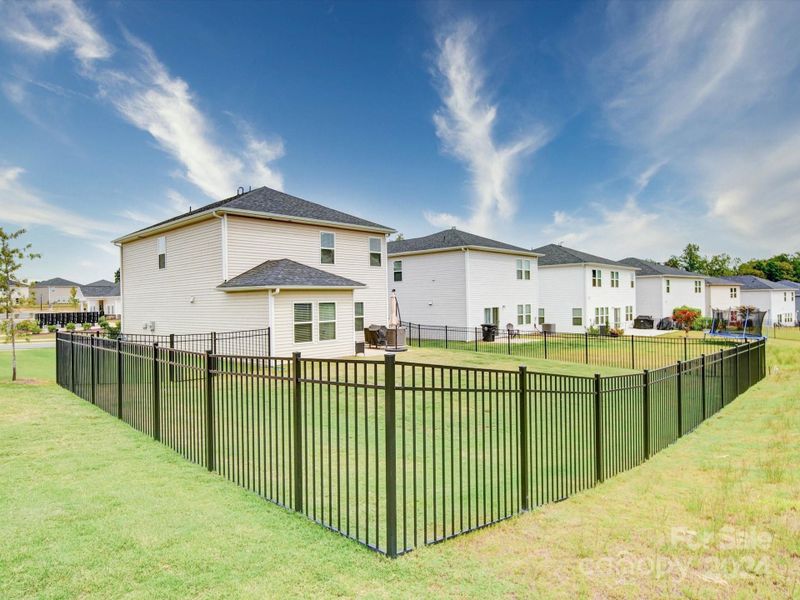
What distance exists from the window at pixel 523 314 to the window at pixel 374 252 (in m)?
11.8

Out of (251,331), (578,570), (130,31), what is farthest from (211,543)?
(130,31)

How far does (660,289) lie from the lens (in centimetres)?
3906

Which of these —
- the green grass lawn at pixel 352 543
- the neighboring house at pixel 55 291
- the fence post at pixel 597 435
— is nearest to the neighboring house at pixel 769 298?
the green grass lawn at pixel 352 543

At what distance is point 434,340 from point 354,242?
8.72 metres

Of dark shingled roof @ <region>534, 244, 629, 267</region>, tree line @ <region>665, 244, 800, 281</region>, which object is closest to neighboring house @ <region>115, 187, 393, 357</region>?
dark shingled roof @ <region>534, 244, 629, 267</region>

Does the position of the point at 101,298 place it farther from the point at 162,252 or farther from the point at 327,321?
the point at 327,321

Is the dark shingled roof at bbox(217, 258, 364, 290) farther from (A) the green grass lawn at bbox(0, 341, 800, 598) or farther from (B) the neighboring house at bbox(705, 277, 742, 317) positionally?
(B) the neighboring house at bbox(705, 277, 742, 317)

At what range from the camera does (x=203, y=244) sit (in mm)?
17609

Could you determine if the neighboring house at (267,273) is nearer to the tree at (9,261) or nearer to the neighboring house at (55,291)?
the tree at (9,261)

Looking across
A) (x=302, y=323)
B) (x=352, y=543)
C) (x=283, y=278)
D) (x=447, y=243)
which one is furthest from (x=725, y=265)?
(x=352, y=543)

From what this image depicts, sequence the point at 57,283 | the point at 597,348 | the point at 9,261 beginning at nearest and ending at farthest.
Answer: the point at 9,261 < the point at 597,348 < the point at 57,283

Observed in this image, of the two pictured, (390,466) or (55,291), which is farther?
(55,291)

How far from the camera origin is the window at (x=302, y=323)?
15.8 meters

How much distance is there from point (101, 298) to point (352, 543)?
7625 cm
